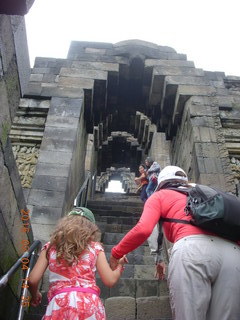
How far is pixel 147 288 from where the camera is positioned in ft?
12.6

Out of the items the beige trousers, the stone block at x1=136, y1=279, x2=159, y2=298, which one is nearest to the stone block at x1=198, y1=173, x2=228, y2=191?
the stone block at x1=136, y1=279, x2=159, y2=298

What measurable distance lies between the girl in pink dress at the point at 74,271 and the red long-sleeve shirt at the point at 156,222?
191 mm

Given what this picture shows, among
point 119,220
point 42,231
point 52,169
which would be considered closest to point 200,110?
point 119,220

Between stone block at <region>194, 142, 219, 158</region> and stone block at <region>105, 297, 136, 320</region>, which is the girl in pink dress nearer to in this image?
→ stone block at <region>105, 297, 136, 320</region>

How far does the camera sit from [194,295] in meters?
2.05

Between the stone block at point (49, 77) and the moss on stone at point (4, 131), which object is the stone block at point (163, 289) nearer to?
the moss on stone at point (4, 131)

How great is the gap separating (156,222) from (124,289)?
5.88 feet

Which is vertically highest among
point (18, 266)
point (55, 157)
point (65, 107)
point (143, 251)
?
point (65, 107)

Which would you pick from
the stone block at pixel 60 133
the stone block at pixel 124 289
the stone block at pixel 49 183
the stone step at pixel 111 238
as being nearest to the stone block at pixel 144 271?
the stone block at pixel 124 289

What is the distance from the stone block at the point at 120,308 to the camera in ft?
10.9

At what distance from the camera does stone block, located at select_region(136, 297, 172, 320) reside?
332cm

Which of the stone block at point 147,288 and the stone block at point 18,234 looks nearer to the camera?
the stone block at point 18,234

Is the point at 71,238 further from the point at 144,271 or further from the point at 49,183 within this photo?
the point at 49,183

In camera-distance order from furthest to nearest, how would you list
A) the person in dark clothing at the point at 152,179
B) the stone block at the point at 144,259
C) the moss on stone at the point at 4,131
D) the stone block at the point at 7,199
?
the person in dark clothing at the point at 152,179
the stone block at the point at 144,259
the stone block at the point at 7,199
the moss on stone at the point at 4,131
